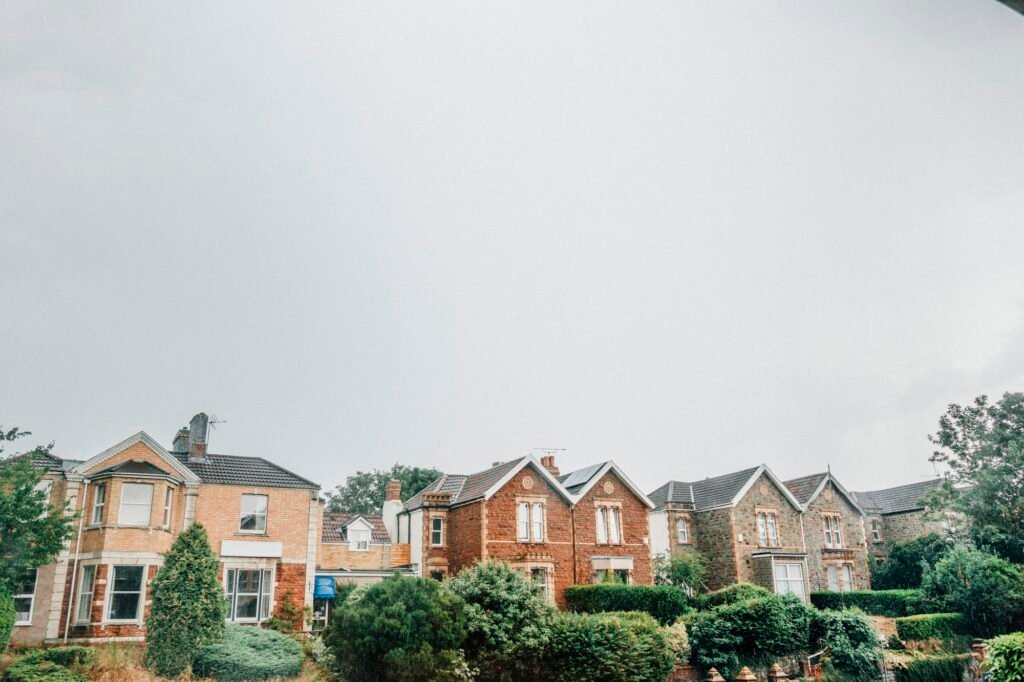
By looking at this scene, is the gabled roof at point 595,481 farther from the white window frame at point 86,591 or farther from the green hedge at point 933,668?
the white window frame at point 86,591

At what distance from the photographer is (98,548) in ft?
54.5

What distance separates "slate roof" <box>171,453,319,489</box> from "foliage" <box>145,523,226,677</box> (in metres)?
5.48

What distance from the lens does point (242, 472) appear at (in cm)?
1995

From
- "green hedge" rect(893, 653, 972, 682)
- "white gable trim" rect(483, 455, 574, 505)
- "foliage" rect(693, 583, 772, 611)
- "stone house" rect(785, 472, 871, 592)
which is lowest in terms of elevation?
"green hedge" rect(893, 653, 972, 682)

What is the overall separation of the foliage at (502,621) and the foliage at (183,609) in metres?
4.57

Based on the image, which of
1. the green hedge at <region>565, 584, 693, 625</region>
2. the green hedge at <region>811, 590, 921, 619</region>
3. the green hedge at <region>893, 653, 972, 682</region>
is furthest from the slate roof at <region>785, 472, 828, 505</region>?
the green hedge at <region>893, 653, 972, 682</region>

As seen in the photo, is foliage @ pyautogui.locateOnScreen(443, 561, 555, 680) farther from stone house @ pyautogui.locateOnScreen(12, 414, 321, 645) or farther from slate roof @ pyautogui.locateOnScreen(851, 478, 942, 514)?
slate roof @ pyautogui.locateOnScreen(851, 478, 942, 514)

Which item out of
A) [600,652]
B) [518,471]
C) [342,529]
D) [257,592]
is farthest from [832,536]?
[257,592]

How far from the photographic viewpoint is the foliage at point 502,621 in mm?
12562

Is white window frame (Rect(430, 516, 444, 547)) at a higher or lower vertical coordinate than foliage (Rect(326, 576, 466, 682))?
higher

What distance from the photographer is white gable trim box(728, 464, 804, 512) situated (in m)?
26.7

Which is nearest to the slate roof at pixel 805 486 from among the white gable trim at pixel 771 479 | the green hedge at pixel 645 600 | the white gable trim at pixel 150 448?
the white gable trim at pixel 771 479

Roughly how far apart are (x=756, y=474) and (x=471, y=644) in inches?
691

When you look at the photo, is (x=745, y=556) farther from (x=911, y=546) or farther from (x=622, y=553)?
(x=911, y=546)
